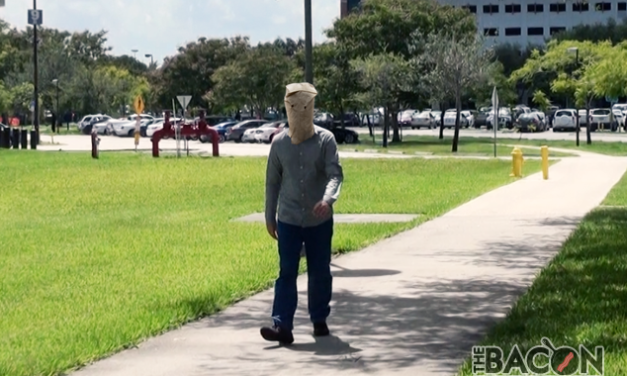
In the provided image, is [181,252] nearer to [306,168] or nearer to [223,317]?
[223,317]

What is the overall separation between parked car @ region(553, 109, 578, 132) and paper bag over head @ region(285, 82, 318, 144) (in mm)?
74253

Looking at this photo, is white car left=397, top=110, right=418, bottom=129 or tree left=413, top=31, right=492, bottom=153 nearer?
tree left=413, top=31, right=492, bottom=153

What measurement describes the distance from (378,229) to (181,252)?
371 cm

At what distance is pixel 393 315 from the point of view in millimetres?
10945

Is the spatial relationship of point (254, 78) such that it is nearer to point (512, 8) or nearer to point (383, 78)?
point (383, 78)

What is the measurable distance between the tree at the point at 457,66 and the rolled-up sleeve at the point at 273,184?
4785 centimetres

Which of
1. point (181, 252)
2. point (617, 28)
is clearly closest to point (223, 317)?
point (181, 252)

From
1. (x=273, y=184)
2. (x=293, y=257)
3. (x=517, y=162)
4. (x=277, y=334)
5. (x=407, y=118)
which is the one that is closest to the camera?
(x=277, y=334)

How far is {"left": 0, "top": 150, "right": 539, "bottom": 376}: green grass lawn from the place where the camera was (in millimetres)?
10523

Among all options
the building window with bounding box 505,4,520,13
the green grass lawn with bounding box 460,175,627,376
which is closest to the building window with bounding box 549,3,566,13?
the building window with bounding box 505,4,520,13

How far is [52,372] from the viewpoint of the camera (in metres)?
8.68

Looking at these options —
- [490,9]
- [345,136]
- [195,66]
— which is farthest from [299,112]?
[490,9]

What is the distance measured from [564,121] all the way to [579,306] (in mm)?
73477

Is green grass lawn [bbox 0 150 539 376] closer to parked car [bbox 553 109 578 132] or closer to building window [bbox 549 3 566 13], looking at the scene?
parked car [bbox 553 109 578 132]
